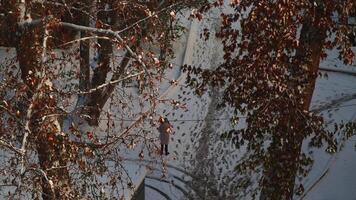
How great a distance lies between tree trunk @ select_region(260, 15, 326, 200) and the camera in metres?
8.06

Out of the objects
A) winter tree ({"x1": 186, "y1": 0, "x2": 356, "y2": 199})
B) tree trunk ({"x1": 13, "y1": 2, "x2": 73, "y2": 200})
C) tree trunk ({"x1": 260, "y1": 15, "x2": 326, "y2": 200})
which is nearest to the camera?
tree trunk ({"x1": 13, "y1": 2, "x2": 73, "y2": 200})

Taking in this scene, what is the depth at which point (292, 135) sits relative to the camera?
8.40 m

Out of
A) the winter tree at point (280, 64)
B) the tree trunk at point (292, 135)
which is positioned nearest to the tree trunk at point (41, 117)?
the winter tree at point (280, 64)

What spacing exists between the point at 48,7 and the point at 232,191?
8451mm

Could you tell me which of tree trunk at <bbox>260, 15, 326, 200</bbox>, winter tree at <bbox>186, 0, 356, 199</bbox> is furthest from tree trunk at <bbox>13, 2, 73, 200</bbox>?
tree trunk at <bbox>260, 15, 326, 200</bbox>

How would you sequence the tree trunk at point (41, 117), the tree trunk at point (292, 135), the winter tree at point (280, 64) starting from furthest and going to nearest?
the tree trunk at point (292, 135)
the winter tree at point (280, 64)
the tree trunk at point (41, 117)

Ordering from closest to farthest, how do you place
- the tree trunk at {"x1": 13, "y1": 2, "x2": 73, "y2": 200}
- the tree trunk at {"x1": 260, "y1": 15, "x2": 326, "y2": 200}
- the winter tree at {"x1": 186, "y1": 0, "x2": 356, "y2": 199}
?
the tree trunk at {"x1": 13, "y1": 2, "x2": 73, "y2": 200} < the winter tree at {"x1": 186, "y1": 0, "x2": 356, "y2": 199} < the tree trunk at {"x1": 260, "y1": 15, "x2": 326, "y2": 200}

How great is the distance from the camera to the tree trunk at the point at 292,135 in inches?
317

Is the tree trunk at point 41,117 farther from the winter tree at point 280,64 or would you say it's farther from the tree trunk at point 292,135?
the tree trunk at point 292,135

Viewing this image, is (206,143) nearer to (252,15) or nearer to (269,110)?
(269,110)

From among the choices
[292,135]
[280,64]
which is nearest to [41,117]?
[280,64]

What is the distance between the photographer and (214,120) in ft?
59.6

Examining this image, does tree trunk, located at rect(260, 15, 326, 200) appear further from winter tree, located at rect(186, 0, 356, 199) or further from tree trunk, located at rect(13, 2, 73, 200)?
tree trunk, located at rect(13, 2, 73, 200)

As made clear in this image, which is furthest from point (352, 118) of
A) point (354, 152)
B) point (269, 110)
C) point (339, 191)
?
point (269, 110)
